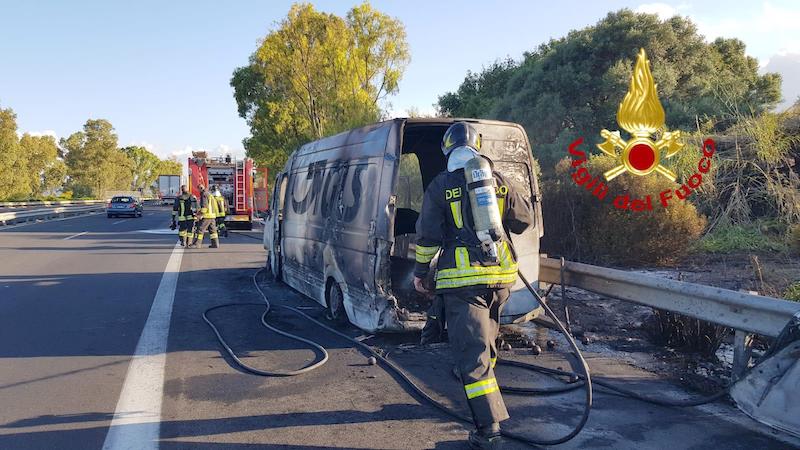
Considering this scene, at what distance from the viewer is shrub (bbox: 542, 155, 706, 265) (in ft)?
33.9

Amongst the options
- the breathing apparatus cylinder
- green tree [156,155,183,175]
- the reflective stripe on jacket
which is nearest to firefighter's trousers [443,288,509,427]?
the breathing apparatus cylinder

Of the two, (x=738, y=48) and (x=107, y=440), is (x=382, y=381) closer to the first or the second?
(x=107, y=440)

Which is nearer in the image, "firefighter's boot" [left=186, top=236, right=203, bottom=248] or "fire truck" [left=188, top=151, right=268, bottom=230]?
"firefighter's boot" [left=186, top=236, right=203, bottom=248]

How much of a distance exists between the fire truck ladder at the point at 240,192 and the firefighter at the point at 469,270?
2056 centimetres

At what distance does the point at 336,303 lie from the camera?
6742 mm

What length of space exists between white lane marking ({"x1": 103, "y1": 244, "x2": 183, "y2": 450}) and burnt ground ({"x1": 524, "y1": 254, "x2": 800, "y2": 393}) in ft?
12.1

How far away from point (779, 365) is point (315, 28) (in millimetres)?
25169

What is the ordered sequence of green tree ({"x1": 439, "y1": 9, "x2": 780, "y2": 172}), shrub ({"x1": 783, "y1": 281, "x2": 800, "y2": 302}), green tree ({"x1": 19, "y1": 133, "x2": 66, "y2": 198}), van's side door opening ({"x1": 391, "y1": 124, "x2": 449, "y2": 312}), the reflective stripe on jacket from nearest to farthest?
shrub ({"x1": 783, "y1": 281, "x2": 800, "y2": 302}) < van's side door opening ({"x1": 391, "y1": 124, "x2": 449, "y2": 312}) < the reflective stripe on jacket < green tree ({"x1": 439, "y1": 9, "x2": 780, "y2": 172}) < green tree ({"x1": 19, "y1": 133, "x2": 66, "y2": 198})

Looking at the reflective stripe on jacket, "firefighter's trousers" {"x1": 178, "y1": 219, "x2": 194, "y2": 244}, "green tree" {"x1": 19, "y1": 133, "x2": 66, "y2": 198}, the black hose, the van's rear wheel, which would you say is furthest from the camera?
"green tree" {"x1": 19, "y1": 133, "x2": 66, "y2": 198}

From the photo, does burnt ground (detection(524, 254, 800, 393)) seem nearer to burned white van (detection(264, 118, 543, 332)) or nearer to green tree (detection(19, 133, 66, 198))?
burned white van (detection(264, 118, 543, 332))

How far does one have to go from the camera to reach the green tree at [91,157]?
6956 centimetres

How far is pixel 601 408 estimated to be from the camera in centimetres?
429

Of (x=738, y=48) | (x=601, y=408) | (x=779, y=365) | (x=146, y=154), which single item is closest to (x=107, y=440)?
(x=601, y=408)

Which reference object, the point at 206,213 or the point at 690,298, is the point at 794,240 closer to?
the point at 690,298
